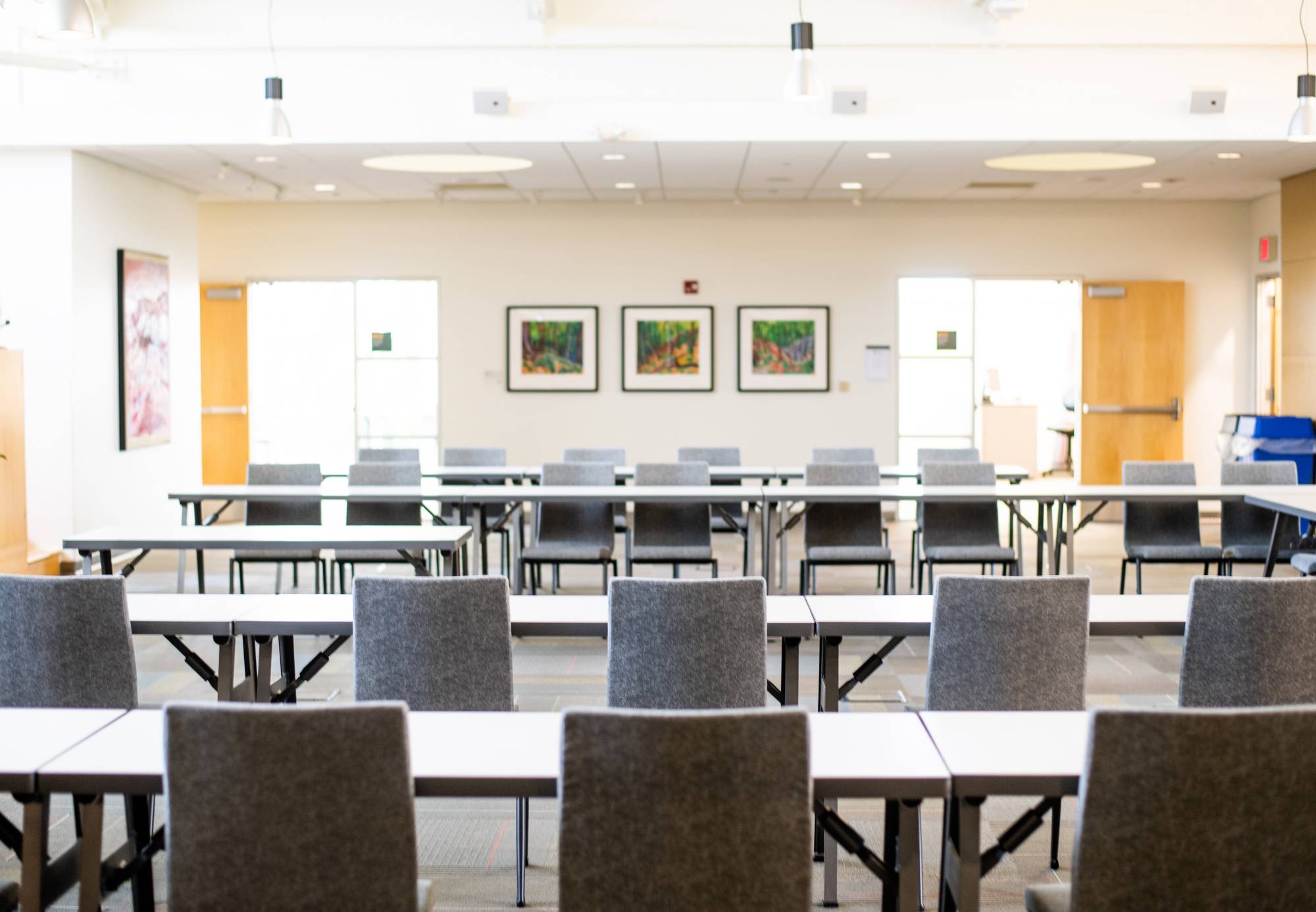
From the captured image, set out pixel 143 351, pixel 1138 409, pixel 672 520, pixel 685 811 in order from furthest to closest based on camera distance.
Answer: pixel 1138 409 < pixel 143 351 < pixel 672 520 < pixel 685 811

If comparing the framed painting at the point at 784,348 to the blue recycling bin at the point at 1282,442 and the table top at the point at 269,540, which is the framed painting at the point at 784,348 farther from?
the table top at the point at 269,540

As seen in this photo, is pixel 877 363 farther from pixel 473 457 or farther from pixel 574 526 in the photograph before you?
pixel 574 526

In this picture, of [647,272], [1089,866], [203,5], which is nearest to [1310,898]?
[1089,866]

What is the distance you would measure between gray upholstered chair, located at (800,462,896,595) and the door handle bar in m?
5.03

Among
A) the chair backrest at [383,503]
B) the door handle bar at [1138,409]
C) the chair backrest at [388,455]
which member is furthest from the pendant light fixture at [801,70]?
the door handle bar at [1138,409]

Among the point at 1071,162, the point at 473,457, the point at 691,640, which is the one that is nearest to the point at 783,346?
the point at 1071,162

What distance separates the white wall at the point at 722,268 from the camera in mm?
11727

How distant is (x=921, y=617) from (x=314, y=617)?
1.90 metres

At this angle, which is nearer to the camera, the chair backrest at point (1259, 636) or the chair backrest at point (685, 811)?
the chair backrest at point (685, 811)

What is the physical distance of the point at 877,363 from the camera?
11.8m

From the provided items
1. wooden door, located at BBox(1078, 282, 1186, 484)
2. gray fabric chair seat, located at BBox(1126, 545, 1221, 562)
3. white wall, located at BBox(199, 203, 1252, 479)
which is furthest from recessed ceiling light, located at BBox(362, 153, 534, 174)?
wooden door, located at BBox(1078, 282, 1186, 484)

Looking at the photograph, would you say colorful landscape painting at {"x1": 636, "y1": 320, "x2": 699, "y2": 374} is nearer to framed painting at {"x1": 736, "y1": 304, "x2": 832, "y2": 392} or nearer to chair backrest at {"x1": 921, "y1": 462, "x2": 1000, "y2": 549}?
framed painting at {"x1": 736, "y1": 304, "x2": 832, "y2": 392}

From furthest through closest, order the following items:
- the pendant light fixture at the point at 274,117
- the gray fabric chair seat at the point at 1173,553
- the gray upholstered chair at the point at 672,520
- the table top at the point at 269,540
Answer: the gray upholstered chair at the point at 672,520, the gray fabric chair seat at the point at 1173,553, the pendant light fixture at the point at 274,117, the table top at the point at 269,540

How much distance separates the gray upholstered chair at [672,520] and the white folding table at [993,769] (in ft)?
14.7
